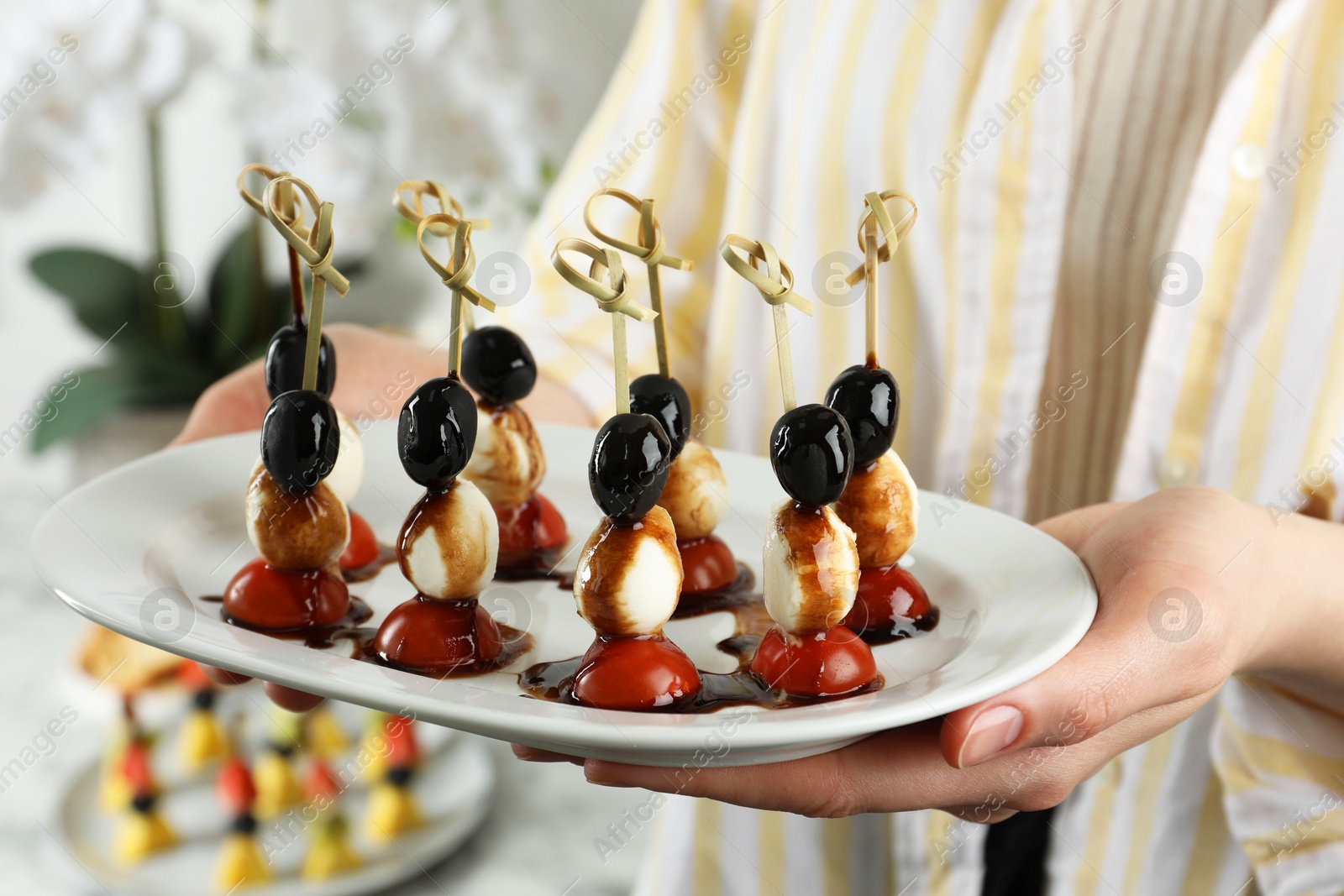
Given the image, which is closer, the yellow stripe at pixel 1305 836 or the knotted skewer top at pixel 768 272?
the knotted skewer top at pixel 768 272

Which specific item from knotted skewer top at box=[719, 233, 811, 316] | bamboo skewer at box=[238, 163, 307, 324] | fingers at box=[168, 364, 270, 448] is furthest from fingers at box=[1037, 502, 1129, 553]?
fingers at box=[168, 364, 270, 448]

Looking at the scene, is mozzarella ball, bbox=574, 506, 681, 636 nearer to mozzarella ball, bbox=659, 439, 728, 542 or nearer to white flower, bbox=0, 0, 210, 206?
mozzarella ball, bbox=659, 439, 728, 542

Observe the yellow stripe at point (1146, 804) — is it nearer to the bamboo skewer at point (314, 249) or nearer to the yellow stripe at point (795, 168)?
the yellow stripe at point (795, 168)

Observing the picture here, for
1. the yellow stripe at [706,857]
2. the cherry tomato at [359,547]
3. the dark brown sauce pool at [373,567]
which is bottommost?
the yellow stripe at [706,857]

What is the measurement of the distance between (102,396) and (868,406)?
42.5 inches

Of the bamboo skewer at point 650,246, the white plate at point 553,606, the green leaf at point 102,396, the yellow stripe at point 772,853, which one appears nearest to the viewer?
the white plate at point 553,606

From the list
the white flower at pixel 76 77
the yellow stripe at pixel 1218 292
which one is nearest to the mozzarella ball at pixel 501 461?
the yellow stripe at pixel 1218 292

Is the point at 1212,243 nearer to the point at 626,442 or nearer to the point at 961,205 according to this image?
the point at 961,205

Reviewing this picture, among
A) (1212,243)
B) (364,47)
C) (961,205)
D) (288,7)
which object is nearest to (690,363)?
(961,205)

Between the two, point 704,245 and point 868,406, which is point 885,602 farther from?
point 704,245

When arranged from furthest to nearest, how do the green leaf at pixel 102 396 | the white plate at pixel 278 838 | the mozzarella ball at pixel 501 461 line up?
the green leaf at pixel 102 396 → the white plate at pixel 278 838 → the mozzarella ball at pixel 501 461

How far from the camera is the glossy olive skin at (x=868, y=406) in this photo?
538 mm

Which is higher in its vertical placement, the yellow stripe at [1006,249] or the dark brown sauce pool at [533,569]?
the yellow stripe at [1006,249]

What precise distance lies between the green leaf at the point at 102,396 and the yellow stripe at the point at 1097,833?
105cm
